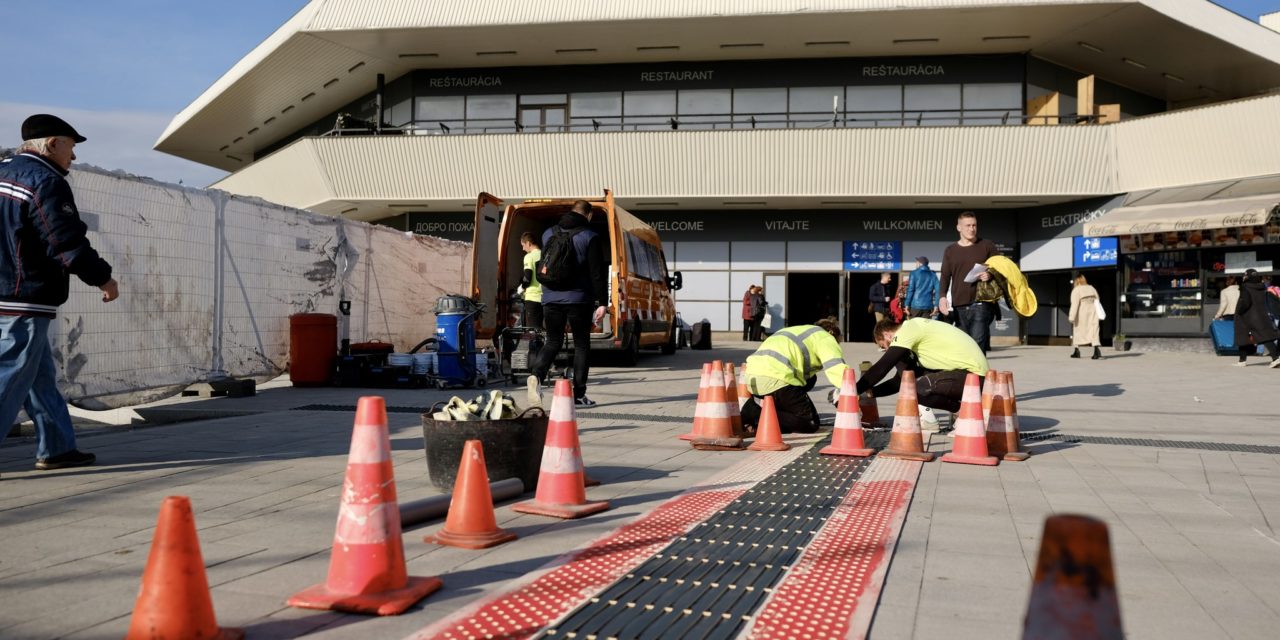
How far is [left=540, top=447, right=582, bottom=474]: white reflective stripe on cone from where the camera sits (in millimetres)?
4508

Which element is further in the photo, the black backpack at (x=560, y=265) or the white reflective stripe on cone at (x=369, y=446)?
the black backpack at (x=560, y=265)

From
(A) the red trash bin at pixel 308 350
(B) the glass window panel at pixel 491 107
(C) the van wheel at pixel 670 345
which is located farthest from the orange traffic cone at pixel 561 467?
(B) the glass window panel at pixel 491 107

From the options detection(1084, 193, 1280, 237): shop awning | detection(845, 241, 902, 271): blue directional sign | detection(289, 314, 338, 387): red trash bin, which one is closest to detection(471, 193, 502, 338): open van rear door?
detection(289, 314, 338, 387): red trash bin

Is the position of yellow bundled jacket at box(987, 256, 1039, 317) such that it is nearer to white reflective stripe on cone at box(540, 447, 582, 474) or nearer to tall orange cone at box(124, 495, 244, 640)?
white reflective stripe on cone at box(540, 447, 582, 474)

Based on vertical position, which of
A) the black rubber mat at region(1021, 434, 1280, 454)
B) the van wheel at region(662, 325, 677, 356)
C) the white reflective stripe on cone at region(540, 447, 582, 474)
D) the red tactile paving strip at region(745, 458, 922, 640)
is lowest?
the black rubber mat at region(1021, 434, 1280, 454)

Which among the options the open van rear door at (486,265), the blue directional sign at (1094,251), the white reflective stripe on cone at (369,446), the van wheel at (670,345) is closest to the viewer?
the white reflective stripe on cone at (369,446)

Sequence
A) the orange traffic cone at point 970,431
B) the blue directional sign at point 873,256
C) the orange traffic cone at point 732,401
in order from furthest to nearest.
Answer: the blue directional sign at point 873,256
the orange traffic cone at point 732,401
the orange traffic cone at point 970,431

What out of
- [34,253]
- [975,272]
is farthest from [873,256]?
[34,253]

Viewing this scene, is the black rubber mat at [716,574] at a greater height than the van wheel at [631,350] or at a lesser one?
lesser

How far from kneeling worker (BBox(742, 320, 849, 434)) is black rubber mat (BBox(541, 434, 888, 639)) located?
7.65 feet

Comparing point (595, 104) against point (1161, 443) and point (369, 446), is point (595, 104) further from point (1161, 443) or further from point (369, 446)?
point (369, 446)

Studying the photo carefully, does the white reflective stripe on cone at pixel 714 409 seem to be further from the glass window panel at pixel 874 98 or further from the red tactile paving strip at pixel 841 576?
the glass window panel at pixel 874 98

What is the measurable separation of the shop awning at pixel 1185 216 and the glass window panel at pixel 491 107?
1729 centimetres

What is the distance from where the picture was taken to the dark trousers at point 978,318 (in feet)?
29.2
